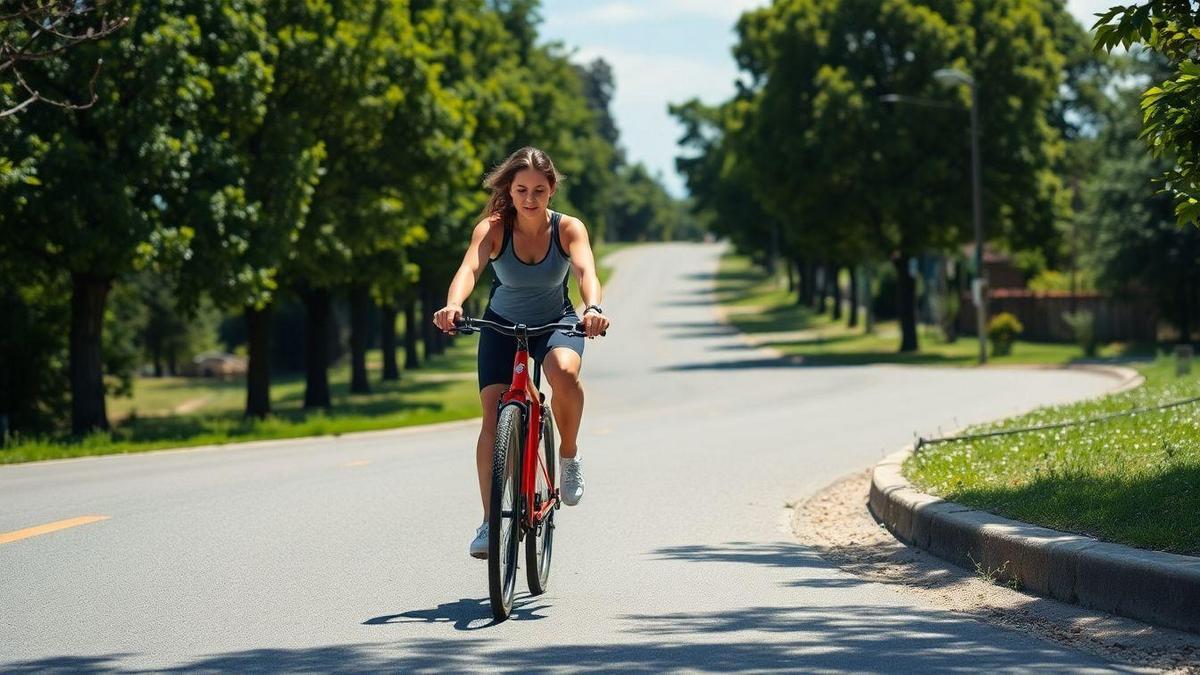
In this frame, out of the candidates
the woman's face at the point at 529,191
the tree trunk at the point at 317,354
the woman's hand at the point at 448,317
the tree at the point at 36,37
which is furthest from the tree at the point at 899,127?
the woman's hand at the point at 448,317

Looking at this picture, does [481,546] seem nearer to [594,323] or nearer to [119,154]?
[594,323]

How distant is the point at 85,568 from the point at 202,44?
61.0ft

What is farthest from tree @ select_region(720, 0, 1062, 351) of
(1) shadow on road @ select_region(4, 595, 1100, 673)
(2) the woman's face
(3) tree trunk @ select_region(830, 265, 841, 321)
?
(1) shadow on road @ select_region(4, 595, 1100, 673)

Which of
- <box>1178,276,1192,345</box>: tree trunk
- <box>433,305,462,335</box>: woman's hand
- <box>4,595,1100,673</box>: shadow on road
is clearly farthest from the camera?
<box>1178,276,1192,345</box>: tree trunk

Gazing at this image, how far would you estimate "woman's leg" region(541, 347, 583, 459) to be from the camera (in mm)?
7430

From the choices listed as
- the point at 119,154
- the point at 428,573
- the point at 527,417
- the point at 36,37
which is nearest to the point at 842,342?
the point at 119,154

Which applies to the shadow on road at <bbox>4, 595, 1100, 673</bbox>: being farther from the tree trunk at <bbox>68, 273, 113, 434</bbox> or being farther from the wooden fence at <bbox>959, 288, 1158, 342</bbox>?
the wooden fence at <bbox>959, 288, 1158, 342</bbox>

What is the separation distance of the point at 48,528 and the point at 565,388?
4.26 meters

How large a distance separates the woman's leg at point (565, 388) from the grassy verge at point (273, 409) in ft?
36.9

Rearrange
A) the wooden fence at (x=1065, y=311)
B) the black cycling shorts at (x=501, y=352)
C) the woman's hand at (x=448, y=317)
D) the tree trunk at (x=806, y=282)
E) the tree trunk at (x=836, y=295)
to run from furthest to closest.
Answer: the tree trunk at (x=806, y=282), the tree trunk at (x=836, y=295), the wooden fence at (x=1065, y=311), the black cycling shorts at (x=501, y=352), the woman's hand at (x=448, y=317)

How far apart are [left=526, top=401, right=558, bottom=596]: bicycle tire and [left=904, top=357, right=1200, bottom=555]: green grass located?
244 cm

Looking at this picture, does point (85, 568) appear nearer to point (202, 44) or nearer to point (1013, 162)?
point (202, 44)

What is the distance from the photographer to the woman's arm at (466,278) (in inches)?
279

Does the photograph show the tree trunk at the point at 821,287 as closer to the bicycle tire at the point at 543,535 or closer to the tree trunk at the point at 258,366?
the tree trunk at the point at 258,366
